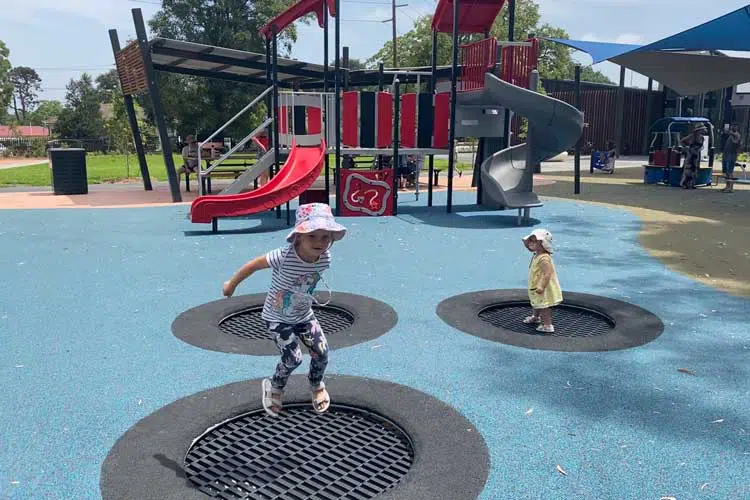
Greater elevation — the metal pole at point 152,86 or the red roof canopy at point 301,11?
the red roof canopy at point 301,11

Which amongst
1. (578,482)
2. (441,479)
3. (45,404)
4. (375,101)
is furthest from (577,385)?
(375,101)

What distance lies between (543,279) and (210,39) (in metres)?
38.2

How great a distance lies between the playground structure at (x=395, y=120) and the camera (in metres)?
12.4

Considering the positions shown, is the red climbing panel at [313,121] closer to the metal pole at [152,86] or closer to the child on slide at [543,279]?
the metal pole at [152,86]

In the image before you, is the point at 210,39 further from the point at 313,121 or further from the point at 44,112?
the point at 44,112

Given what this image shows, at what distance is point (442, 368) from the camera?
4676 millimetres

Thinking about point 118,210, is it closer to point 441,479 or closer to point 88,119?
point 441,479

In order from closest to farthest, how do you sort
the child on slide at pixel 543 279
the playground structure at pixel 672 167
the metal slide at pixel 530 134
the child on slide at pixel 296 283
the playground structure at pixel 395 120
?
the child on slide at pixel 296 283
the child on slide at pixel 543 279
the metal slide at pixel 530 134
the playground structure at pixel 395 120
the playground structure at pixel 672 167

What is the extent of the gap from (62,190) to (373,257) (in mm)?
12269

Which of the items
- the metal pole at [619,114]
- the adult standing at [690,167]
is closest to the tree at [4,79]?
the metal pole at [619,114]

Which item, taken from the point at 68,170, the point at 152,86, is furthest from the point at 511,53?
the point at 68,170

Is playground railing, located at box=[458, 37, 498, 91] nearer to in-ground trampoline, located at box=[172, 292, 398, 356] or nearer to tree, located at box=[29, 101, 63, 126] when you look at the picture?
in-ground trampoline, located at box=[172, 292, 398, 356]

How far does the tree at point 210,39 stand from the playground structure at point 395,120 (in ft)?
79.9

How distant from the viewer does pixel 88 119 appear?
197 ft
